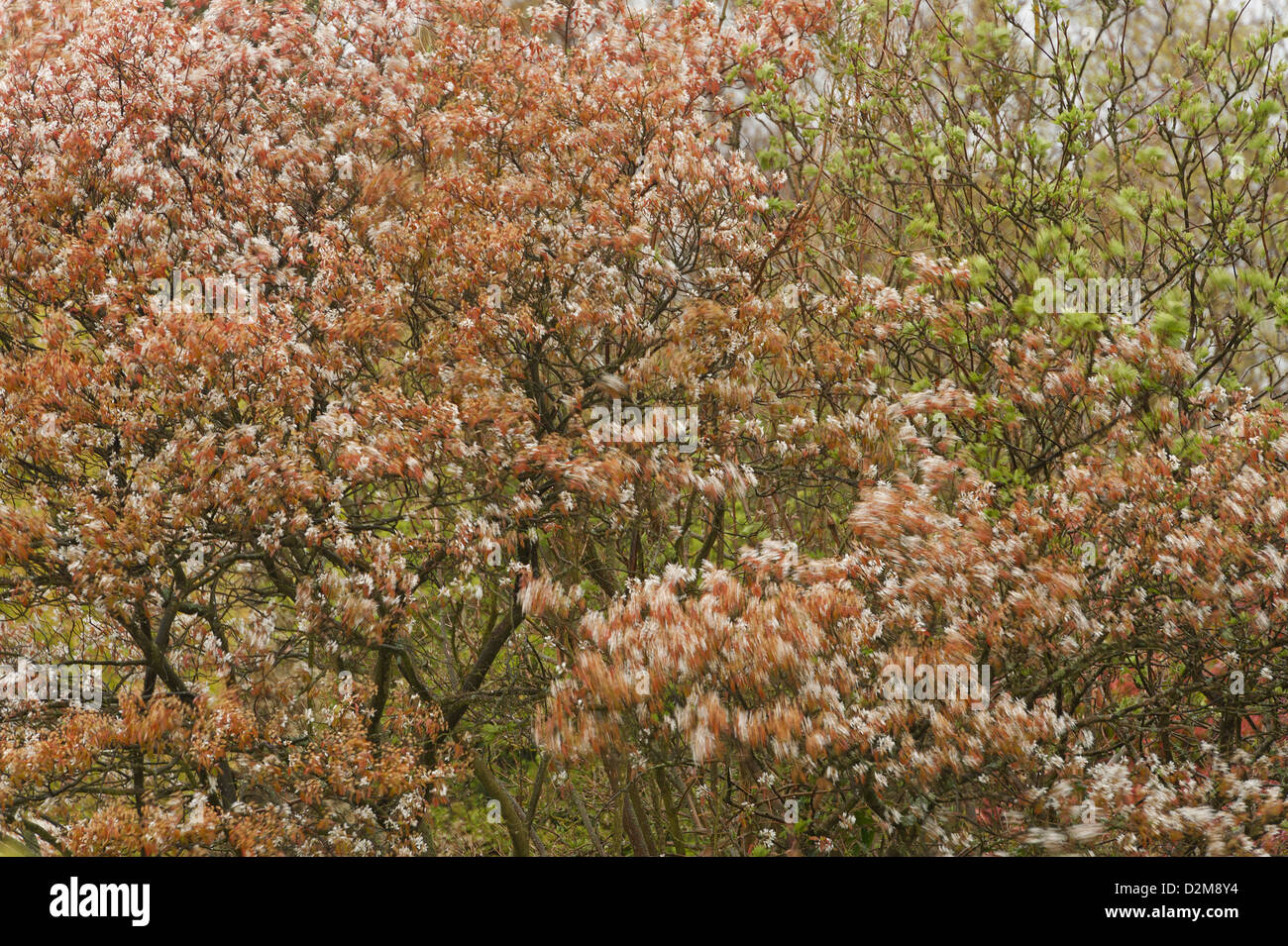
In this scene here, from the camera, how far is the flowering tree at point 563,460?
6996 millimetres

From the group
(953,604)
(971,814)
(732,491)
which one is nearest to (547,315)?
(732,491)

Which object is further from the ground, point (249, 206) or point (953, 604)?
point (249, 206)

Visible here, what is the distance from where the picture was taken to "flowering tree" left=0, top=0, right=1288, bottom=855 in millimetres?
6996

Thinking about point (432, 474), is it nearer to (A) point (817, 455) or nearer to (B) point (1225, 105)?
(A) point (817, 455)

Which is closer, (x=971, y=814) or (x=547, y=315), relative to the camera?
(x=971, y=814)

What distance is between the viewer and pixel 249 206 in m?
9.38

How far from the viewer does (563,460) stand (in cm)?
855

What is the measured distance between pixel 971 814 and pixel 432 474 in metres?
5.21

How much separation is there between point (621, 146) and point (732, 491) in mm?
3290

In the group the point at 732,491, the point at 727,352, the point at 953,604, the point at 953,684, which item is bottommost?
the point at 953,684
